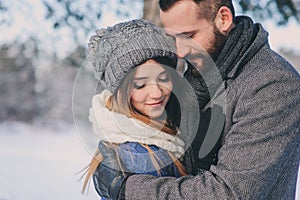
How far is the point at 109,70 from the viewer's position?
1586 mm

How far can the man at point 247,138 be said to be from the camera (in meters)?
1.40

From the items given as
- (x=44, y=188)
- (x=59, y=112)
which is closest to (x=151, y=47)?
(x=44, y=188)

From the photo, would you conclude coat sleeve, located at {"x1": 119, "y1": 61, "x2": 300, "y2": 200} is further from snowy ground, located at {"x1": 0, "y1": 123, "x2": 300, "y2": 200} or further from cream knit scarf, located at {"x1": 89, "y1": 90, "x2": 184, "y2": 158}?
snowy ground, located at {"x1": 0, "y1": 123, "x2": 300, "y2": 200}

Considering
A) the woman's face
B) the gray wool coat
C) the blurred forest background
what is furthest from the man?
the blurred forest background

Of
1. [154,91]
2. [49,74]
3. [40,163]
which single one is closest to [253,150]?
[154,91]

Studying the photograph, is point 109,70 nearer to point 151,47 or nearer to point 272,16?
point 151,47

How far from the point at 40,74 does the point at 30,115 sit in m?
0.51

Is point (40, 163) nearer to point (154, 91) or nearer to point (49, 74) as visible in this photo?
point (49, 74)

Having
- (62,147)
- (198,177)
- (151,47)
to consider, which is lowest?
(62,147)

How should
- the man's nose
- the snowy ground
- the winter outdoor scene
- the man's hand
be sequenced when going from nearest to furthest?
1. the man's hand
2. the man's nose
3. the snowy ground
4. the winter outdoor scene

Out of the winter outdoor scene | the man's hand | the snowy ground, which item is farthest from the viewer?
the winter outdoor scene

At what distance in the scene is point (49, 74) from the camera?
660 cm

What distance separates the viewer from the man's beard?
1.65m

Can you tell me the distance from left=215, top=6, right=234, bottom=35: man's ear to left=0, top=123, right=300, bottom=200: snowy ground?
1.81m
